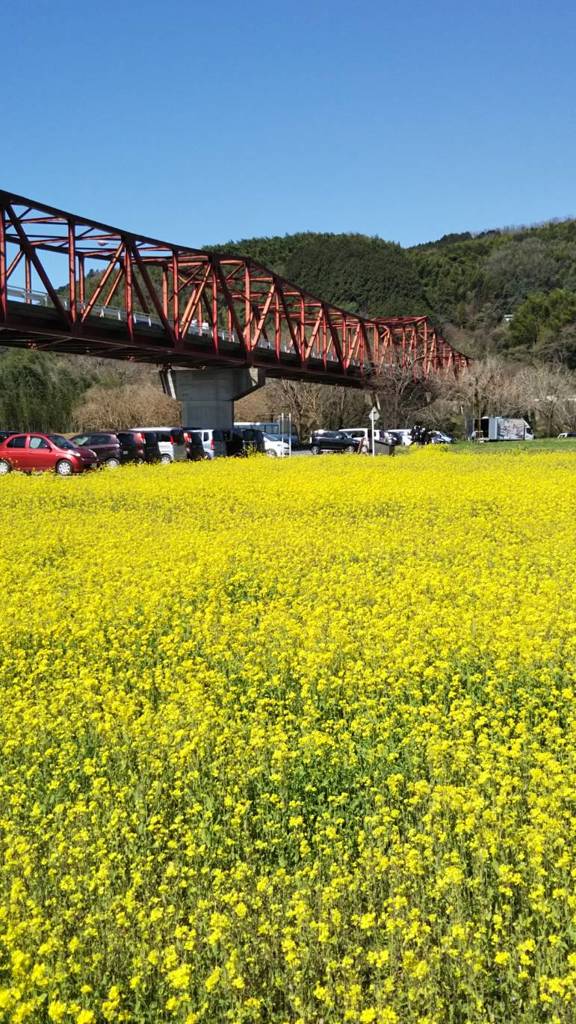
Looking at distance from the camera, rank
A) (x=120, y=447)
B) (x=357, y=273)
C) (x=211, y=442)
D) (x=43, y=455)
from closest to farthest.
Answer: (x=43, y=455), (x=120, y=447), (x=211, y=442), (x=357, y=273)

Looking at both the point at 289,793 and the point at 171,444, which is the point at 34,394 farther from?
the point at 289,793

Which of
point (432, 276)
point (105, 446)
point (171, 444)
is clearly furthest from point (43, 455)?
point (432, 276)

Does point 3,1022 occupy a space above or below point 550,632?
Result: below

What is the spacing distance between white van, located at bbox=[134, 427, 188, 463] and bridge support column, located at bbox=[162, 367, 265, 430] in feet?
46.9

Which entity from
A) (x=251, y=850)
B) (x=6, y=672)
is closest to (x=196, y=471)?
(x=6, y=672)

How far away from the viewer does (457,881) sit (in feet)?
12.5

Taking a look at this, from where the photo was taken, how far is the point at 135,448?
37.1 m

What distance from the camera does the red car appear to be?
30.1 m

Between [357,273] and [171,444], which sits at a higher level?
[357,273]

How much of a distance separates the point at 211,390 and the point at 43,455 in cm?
2656

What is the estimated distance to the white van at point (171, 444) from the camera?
40594 mm

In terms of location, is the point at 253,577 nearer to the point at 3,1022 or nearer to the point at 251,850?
the point at 251,850

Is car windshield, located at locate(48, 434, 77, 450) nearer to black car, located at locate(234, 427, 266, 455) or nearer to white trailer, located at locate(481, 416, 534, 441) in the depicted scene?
black car, located at locate(234, 427, 266, 455)

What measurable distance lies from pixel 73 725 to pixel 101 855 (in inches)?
74.9
